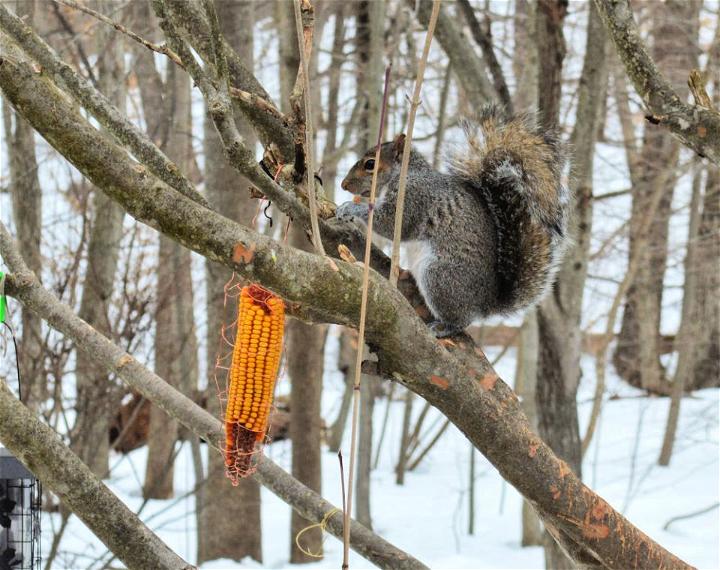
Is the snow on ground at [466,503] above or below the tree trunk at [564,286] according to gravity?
below

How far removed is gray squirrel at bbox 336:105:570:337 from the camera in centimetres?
218

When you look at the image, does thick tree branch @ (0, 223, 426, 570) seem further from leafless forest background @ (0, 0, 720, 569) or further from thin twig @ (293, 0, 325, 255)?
thin twig @ (293, 0, 325, 255)

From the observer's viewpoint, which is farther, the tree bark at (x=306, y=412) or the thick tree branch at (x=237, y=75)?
the tree bark at (x=306, y=412)

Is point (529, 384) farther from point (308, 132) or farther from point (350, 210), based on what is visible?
point (308, 132)

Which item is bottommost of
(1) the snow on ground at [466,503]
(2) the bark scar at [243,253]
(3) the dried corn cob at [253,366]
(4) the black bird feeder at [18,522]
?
(1) the snow on ground at [466,503]

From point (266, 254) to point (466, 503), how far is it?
6.57 metres

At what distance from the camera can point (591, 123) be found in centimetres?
366

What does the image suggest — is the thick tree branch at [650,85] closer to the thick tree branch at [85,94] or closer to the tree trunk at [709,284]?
the thick tree branch at [85,94]

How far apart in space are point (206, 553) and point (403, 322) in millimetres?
4035

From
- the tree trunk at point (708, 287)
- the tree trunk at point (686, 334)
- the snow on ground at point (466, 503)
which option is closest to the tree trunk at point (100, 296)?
the snow on ground at point (466, 503)

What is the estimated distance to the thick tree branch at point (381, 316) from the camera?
90cm

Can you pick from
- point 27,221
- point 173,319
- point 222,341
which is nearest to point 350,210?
point 222,341

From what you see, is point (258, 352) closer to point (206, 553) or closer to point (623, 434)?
point (206, 553)

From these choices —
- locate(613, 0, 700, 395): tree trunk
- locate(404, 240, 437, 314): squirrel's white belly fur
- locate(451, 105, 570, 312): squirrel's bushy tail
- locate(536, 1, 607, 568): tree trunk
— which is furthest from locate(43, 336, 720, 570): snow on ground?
locate(451, 105, 570, 312): squirrel's bushy tail
